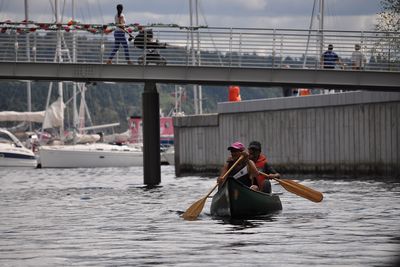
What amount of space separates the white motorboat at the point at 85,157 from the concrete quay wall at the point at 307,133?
83.9ft

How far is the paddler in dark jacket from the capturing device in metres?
29.7

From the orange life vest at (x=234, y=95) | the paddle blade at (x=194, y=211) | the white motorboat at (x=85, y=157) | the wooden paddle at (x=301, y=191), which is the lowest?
the white motorboat at (x=85, y=157)

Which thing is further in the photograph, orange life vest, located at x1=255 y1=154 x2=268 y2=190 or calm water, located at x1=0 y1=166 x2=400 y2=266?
orange life vest, located at x1=255 y1=154 x2=268 y2=190

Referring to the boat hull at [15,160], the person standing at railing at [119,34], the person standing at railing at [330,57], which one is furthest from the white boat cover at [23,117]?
the person standing at railing at [330,57]

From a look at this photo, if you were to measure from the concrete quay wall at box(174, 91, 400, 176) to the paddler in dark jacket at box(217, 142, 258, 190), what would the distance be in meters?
23.2

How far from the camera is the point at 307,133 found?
6006 centimetres

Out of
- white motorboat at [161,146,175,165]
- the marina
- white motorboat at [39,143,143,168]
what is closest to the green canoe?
the marina

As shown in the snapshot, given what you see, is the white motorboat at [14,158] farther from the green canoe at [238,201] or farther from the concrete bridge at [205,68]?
the green canoe at [238,201]

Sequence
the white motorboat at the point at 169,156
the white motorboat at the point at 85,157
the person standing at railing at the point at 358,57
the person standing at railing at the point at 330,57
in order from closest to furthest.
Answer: the person standing at railing at the point at 330,57
the person standing at railing at the point at 358,57
the white motorboat at the point at 85,157
the white motorboat at the point at 169,156

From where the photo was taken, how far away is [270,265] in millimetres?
20016

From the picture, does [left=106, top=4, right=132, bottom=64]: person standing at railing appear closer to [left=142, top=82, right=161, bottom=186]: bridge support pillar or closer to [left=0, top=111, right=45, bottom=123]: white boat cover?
[left=142, top=82, right=161, bottom=186]: bridge support pillar

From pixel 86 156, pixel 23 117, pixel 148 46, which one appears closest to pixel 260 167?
pixel 148 46

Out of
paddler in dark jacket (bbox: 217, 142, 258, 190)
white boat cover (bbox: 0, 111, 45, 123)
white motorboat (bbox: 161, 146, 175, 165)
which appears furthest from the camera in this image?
white boat cover (bbox: 0, 111, 45, 123)

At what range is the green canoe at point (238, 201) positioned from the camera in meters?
29.5
